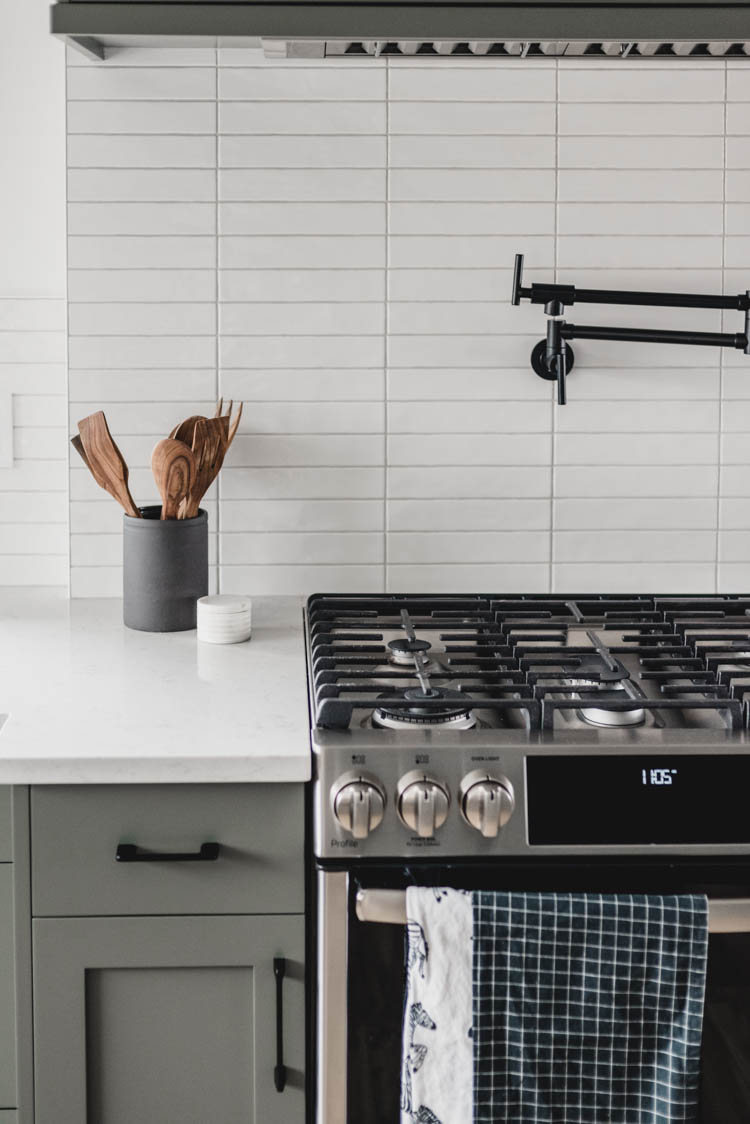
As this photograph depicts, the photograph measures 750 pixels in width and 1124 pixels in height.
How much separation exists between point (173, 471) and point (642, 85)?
108 cm

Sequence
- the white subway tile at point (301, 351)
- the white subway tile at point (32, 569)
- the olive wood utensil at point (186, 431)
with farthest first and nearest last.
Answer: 1. the white subway tile at point (32, 569)
2. the white subway tile at point (301, 351)
3. the olive wood utensil at point (186, 431)

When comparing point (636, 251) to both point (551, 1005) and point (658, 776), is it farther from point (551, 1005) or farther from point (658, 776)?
point (551, 1005)

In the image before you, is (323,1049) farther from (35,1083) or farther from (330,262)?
(330,262)

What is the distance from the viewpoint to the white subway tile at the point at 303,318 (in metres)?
2.36

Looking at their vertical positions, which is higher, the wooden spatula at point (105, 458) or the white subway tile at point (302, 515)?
the wooden spatula at point (105, 458)

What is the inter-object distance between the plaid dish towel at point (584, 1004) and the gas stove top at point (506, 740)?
94 mm

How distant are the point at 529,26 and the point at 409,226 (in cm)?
64

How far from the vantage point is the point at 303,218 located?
234 centimetres

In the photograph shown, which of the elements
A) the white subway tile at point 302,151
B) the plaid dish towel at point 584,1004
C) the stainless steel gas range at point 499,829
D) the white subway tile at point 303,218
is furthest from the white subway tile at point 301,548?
the plaid dish towel at point 584,1004

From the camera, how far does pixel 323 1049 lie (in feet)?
5.29

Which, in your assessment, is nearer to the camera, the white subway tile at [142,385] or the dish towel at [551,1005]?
the dish towel at [551,1005]

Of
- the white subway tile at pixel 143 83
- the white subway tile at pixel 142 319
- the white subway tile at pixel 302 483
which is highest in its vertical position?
the white subway tile at pixel 143 83

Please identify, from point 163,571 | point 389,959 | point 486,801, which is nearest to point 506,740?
point 486,801

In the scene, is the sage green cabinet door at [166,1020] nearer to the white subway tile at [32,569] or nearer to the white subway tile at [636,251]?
the white subway tile at [32,569]
